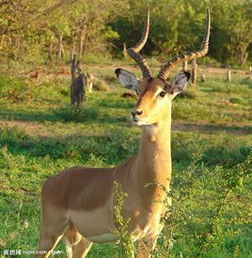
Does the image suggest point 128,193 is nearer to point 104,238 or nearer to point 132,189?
point 132,189

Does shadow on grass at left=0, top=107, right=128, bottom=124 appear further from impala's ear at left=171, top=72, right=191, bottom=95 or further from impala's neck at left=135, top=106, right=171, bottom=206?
impala's neck at left=135, top=106, right=171, bottom=206

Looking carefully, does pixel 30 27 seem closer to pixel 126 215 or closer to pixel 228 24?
pixel 126 215

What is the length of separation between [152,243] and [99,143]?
26.5ft

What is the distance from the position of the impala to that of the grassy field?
0.86 feet

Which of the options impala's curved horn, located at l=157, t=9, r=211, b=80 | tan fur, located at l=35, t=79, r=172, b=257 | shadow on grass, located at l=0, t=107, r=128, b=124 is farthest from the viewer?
shadow on grass, located at l=0, t=107, r=128, b=124

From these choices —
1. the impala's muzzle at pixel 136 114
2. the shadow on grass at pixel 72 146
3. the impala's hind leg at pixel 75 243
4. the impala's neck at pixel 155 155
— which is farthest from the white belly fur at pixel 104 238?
the shadow on grass at pixel 72 146

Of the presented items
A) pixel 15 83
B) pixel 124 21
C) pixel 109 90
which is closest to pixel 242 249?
pixel 15 83

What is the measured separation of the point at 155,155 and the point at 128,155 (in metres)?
7.09

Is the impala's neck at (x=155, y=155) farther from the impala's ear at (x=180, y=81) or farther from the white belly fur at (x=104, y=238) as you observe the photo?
the white belly fur at (x=104, y=238)

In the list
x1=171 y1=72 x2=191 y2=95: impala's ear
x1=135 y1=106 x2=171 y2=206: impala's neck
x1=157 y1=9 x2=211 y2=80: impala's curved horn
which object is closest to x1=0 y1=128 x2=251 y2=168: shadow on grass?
x1=157 y1=9 x2=211 y2=80: impala's curved horn

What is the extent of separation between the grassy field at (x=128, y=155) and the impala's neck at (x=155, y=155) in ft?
0.64

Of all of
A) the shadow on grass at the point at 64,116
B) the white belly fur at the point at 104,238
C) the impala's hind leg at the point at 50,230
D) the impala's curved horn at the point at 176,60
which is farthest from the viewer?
the shadow on grass at the point at 64,116

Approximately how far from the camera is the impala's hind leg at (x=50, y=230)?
5.70m

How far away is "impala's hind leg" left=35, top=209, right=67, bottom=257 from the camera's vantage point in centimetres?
570
